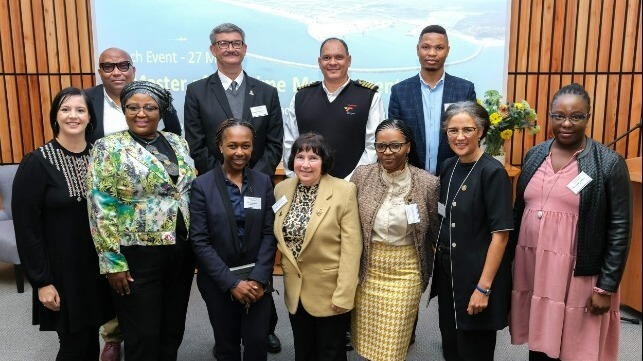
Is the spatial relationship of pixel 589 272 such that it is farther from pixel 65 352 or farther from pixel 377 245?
pixel 65 352

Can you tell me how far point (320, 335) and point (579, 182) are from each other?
1.35 meters

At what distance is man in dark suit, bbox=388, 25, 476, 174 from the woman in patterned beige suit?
61 centimetres

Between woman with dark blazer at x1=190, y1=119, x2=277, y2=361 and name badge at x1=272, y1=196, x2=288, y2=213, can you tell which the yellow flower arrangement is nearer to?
name badge at x1=272, y1=196, x2=288, y2=213

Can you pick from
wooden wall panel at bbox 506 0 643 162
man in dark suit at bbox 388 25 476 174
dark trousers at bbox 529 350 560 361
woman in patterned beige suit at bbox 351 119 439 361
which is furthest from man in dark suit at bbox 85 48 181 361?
wooden wall panel at bbox 506 0 643 162

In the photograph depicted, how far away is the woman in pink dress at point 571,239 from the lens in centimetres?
198

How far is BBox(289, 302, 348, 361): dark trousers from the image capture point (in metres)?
2.37

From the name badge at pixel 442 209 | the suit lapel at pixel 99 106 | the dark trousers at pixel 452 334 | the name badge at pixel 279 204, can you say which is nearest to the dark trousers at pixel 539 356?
the dark trousers at pixel 452 334

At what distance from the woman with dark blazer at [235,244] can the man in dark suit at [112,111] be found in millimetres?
714

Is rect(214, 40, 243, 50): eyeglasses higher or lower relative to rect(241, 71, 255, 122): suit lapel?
higher

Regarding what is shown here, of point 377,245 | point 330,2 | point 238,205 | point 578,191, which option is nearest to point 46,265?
point 238,205

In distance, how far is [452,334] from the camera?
2324 millimetres

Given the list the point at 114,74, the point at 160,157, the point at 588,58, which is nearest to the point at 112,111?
the point at 114,74

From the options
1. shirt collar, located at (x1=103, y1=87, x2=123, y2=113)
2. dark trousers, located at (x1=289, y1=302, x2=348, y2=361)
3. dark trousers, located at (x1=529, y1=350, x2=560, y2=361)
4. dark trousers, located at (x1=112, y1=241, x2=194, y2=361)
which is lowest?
dark trousers, located at (x1=529, y1=350, x2=560, y2=361)

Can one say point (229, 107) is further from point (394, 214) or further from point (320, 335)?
point (320, 335)
